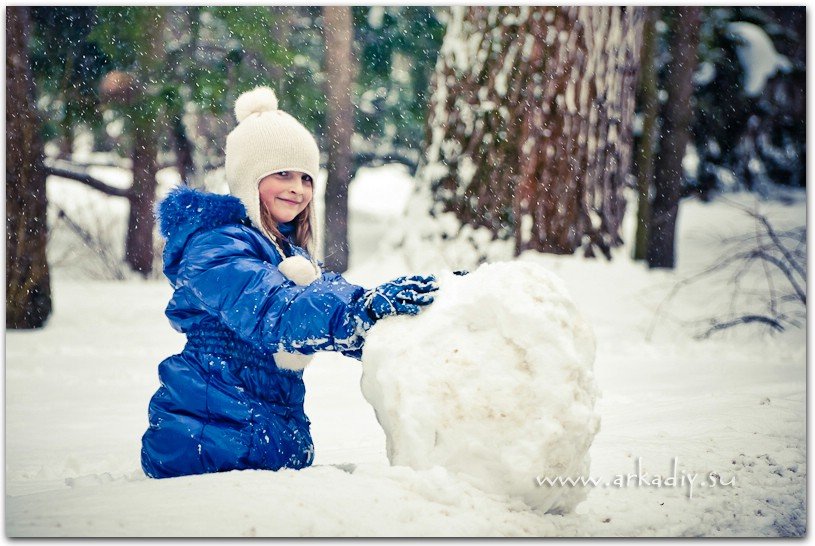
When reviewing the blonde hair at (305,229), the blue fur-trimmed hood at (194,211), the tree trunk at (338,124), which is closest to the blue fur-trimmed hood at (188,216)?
the blue fur-trimmed hood at (194,211)

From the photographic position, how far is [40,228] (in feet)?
20.7

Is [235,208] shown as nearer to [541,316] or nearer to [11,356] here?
[541,316]

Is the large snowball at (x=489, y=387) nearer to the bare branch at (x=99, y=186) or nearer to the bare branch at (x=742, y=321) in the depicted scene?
the bare branch at (x=742, y=321)

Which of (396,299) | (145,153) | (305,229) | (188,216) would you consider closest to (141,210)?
(145,153)

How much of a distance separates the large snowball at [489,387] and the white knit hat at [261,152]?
704 millimetres

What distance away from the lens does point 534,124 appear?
6.14 metres

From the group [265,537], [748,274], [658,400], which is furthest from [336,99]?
[265,537]

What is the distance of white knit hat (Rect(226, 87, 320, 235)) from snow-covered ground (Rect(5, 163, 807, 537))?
92cm

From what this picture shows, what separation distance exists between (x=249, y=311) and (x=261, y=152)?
661mm

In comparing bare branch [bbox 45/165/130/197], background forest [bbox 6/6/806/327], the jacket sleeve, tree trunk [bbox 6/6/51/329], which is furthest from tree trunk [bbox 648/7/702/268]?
the jacket sleeve

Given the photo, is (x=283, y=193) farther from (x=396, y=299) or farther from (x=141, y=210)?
(x=141, y=210)

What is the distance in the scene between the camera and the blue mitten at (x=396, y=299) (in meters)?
2.34

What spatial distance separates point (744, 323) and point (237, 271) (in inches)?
199

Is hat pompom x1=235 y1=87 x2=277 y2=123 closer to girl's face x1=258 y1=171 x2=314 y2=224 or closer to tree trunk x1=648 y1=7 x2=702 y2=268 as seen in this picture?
girl's face x1=258 y1=171 x2=314 y2=224
